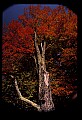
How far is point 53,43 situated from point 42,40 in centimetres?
89

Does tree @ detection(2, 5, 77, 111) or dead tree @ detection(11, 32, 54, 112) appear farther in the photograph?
tree @ detection(2, 5, 77, 111)

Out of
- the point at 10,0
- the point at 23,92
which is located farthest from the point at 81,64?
the point at 23,92

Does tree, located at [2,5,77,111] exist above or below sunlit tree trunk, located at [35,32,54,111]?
above

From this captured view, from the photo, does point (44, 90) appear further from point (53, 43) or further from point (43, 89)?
point (53, 43)

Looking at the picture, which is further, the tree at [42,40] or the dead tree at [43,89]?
the tree at [42,40]

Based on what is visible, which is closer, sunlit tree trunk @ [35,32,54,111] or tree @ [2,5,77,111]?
sunlit tree trunk @ [35,32,54,111]

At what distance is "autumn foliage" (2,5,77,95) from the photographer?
1453 centimetres

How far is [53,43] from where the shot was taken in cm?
1609

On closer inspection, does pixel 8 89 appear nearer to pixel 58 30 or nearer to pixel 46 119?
pixel 58 30

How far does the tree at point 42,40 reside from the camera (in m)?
14.9

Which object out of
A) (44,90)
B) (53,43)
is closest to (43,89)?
(44,90)

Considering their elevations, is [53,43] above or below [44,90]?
above

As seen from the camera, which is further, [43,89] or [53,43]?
[53,43]

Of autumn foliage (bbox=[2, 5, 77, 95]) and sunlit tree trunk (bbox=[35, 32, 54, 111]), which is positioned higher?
autumn foliage (bbox=[2, 5, 77, 95])
